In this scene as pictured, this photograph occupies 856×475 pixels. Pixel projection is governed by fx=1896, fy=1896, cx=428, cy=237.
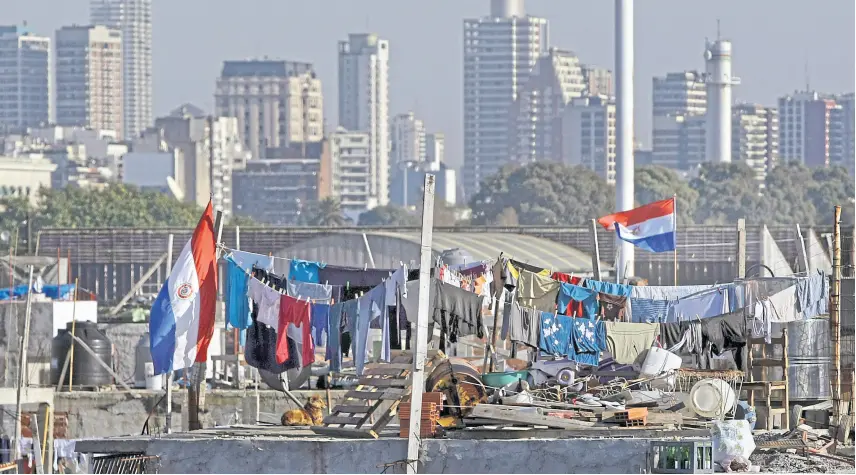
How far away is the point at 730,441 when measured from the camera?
15.9 meters

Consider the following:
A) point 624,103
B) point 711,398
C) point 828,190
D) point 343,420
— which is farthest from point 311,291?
point 828,190

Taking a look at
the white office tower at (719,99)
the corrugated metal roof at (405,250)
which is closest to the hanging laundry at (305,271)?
the corrugated metal roof at (405,250)

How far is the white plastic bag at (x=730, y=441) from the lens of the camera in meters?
15.8

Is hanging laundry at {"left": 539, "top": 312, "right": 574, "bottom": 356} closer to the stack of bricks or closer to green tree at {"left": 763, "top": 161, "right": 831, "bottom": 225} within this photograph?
the stack of bricks

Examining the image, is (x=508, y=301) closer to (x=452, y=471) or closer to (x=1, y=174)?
(x=452, y=471)

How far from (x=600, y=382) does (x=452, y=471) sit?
3789 millimetres

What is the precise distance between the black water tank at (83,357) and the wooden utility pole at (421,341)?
12302mm

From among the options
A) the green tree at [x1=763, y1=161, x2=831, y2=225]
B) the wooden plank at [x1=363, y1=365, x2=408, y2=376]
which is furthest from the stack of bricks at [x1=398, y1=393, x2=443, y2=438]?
the green tree at [x1=763, y1=161, x2=831, y2=225]

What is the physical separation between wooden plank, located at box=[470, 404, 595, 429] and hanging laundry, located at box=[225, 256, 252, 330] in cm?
402

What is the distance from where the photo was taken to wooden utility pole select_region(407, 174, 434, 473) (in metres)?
15.3

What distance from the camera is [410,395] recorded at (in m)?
15.9

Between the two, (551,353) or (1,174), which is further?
(1,174)

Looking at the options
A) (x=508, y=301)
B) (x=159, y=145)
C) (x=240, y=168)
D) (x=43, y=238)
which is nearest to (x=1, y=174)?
(x=159, y=145)

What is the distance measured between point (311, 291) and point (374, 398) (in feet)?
13.7
